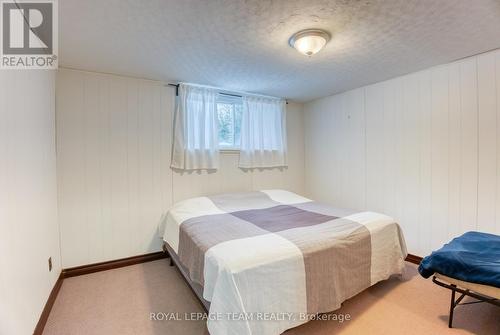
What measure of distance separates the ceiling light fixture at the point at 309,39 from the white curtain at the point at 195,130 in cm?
154

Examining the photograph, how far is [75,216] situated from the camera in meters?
2.52

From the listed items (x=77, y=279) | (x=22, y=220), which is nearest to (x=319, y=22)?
(x=22, y=220)

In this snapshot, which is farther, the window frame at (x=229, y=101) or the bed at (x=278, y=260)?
the window frame at (x=229, y=101)

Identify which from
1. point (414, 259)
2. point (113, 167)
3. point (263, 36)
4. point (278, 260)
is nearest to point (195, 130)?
point (113, 167)

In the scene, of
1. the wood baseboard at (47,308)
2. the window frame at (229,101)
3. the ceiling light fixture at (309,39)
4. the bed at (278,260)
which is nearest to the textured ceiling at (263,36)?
the ceiling light fixture at (309,39)

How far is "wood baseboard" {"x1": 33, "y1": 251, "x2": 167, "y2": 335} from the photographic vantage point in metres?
1.79

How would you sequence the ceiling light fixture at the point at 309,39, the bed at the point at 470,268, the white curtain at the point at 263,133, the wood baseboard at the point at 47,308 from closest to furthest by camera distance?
the bed at the point at 470,268 → the wood baseboard at the point at 47,308 → the ceiling light fixture at the point at 309,39 → the white curtain at the point at 263,133

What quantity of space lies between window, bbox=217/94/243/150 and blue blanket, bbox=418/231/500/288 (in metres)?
2.55

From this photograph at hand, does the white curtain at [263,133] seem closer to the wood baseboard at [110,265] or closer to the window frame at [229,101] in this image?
the window frame at [229,101]

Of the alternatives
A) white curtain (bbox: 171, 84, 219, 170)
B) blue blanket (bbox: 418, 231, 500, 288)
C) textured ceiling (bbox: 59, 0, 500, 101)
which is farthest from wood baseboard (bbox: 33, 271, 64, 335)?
blue blanket (bbox: 418, 231, 500, 288)

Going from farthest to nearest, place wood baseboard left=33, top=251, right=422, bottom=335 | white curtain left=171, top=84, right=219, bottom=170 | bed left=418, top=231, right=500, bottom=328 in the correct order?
white curtain left=171, top=84, right=219, bottom=170 < wood baseboard left=33, top=251, right=422, bottom=335 < bed left=418, top=231, right=500, bottom=328

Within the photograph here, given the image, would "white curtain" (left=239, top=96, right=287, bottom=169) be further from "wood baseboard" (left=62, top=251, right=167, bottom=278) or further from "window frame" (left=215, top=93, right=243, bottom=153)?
"wood baseboard" (left=62, top=251, right=167, bottom=278)

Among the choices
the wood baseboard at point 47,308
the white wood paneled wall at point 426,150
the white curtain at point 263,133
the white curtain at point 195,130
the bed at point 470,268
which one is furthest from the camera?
the white curtain at point 263,133

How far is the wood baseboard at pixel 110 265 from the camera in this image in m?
2.48
